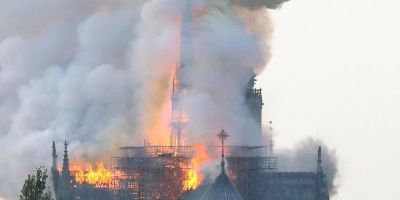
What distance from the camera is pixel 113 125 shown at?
178m

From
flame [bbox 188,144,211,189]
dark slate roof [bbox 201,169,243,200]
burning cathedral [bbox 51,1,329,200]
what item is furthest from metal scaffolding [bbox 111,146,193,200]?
dark slate roof [bbox 201,169,243,200]

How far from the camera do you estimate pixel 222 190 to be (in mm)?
139750

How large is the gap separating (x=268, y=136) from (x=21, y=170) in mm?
37025

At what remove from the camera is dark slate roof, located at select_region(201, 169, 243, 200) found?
13950 centimetres

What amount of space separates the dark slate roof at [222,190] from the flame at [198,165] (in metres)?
8.58

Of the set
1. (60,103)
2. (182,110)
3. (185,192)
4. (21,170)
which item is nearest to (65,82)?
(60,103)

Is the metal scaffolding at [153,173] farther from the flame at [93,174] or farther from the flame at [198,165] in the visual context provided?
the flame at [93,174]

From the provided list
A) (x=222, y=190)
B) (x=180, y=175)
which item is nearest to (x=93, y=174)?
(x=180, y=175)

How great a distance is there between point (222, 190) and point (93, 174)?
3500 centimetres

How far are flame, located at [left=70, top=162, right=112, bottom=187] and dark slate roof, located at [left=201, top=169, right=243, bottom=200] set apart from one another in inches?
1096

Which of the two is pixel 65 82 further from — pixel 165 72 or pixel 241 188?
pixel 241 188

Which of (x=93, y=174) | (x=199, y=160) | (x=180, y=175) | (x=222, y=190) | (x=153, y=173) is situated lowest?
(x=222, y=190)

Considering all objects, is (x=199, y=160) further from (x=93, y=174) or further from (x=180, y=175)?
(x=93, y=174)

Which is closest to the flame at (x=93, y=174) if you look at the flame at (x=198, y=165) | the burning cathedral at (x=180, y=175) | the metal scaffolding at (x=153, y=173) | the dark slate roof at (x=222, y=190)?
the burning cathedral at (x=180, y=175)
